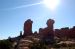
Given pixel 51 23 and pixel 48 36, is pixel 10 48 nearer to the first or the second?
pixel 48 36

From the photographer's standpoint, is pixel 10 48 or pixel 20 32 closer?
pixel 10 48

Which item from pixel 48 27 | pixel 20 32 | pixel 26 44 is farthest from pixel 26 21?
pixel 26 44

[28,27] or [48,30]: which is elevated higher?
[28,27]

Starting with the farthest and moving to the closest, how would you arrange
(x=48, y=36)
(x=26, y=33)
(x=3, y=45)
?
1. (x=26, y=33)
2. (x=48, y=36)
3. (x=3, y=45)

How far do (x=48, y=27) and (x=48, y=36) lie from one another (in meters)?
6.11

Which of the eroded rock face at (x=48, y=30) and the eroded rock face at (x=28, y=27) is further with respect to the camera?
the eroded rock face at (x=28, y=27)

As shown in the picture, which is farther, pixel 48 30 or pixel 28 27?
pixel 28 27

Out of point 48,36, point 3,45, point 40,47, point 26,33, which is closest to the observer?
point 40,47

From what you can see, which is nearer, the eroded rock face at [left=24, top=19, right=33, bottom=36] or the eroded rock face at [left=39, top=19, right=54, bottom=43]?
the eroded rock face at [left=39, top=19, right=54, bottom=43]

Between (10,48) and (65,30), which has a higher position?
(65,30)

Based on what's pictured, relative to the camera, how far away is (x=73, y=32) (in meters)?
80.1

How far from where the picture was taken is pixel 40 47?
135ft

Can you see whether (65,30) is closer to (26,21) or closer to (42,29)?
(42,29)

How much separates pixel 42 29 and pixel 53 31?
5799 mm
